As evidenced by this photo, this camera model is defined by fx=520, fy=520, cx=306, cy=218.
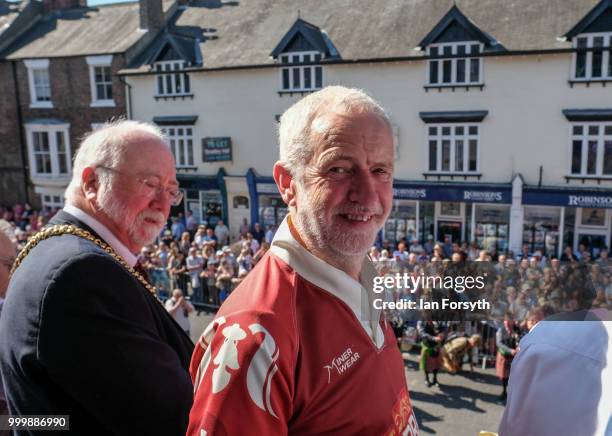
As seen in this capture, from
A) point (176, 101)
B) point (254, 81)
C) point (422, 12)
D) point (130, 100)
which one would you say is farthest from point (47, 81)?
point (422, 12)

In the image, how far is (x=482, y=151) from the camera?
52.3 feet

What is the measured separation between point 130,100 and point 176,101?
6.84 feet

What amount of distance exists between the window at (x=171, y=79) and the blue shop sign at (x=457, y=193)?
910 cm

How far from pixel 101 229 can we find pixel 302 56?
1641 cm

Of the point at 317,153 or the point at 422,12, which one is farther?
the point at 422,12

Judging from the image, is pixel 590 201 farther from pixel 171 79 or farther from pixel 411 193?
pixel 171 79

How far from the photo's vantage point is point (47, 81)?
21.8 m

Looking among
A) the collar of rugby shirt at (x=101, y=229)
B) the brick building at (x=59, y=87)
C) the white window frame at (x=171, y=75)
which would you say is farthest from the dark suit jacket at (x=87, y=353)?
the brick building at (x=59, y=87)

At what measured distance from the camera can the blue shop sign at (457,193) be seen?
15711 millimetres

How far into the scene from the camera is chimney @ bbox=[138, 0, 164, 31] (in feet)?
68.5

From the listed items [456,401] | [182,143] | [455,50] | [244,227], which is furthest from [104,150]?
[182,143]

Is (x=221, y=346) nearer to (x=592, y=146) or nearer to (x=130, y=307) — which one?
(x=130, y=307)

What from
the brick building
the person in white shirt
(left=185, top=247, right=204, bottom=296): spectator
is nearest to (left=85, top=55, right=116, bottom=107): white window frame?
the brick building

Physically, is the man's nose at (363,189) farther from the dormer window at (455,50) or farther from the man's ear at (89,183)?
the dormer window at (455,50)
